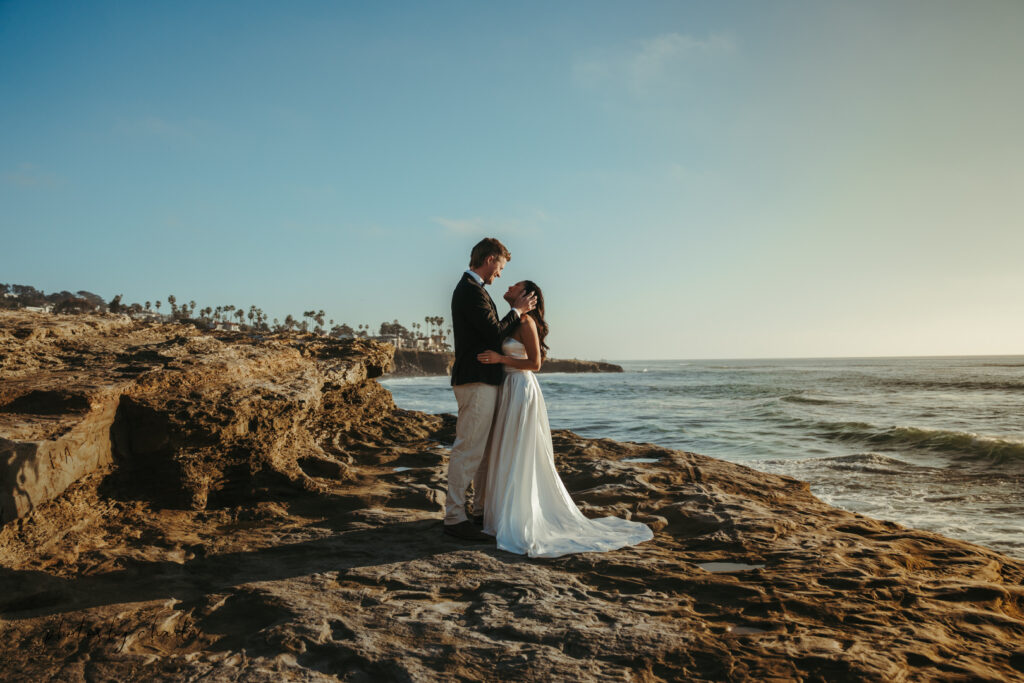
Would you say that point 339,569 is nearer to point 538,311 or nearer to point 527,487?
point 527,487

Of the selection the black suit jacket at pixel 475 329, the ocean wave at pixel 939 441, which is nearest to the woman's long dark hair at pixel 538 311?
A: the black suit jacket at pixel 475 329

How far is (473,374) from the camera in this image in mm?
4887

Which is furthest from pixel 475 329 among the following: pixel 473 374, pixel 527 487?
pixel 527 487

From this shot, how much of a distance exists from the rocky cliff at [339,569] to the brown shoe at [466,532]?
25 cm

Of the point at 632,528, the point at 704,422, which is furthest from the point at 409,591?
the point at 704,422

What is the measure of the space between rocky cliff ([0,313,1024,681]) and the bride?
0.40 metres

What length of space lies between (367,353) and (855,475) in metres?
8.51

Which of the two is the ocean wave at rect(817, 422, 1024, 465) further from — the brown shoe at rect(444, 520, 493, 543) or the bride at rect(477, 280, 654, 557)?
the brown shoe at rect(444, 520, 493, 543)

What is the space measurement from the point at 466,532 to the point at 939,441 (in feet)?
41.9

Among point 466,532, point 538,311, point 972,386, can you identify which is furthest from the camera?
point 972,386

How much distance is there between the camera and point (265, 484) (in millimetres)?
5836

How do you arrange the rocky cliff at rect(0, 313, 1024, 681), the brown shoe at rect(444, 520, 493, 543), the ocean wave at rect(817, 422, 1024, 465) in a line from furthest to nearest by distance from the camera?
the ocean wave at rect(817, 422, 1024, 465) → the brown shoe at rect(444, 520, 493, 543) → the rocky cliff at rect(0, 313, 1024, 681)

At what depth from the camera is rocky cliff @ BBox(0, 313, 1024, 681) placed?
2.84 metres

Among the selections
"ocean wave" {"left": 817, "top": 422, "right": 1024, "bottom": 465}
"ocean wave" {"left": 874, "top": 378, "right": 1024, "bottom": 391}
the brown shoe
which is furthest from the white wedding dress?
"ocean wave" {"left": 874, "top": 378, "right": 1024, "bottom": 391}
